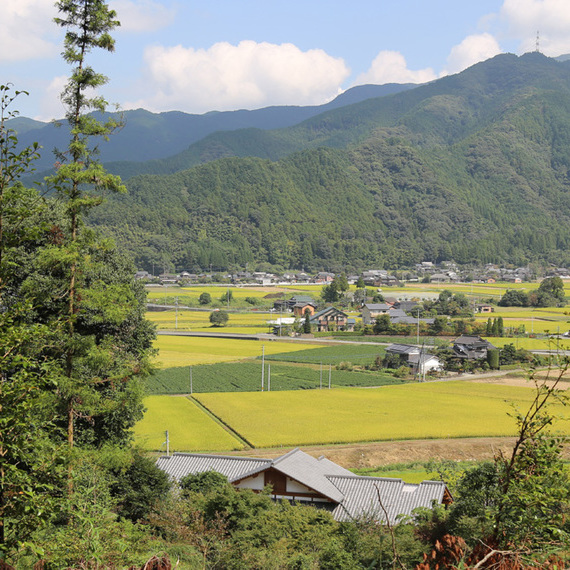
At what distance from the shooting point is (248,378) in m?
37.0

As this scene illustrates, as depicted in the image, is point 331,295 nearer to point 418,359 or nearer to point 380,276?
point 380,276

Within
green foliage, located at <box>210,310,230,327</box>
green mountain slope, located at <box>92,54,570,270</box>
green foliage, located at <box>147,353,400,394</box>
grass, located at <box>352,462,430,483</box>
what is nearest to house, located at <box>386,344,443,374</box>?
green foliage, located at <box>147,353,400,394</box>

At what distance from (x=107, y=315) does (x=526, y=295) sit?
2882 inches

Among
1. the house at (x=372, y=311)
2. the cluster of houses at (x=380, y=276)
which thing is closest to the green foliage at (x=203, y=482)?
the house at (x=372, y=311)

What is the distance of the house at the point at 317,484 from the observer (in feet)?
47.3

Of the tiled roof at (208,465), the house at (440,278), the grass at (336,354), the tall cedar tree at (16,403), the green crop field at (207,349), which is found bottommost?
the grass at (336,354)

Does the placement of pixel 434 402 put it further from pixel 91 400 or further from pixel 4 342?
pixel 4 342

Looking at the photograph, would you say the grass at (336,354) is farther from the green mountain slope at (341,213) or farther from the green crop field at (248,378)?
the green mountain slope at (341,213)

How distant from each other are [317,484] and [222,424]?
11.6 metres

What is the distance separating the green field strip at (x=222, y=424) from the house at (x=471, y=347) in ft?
68.4

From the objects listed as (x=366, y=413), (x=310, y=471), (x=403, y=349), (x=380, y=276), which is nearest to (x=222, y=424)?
(x=366, y=413)

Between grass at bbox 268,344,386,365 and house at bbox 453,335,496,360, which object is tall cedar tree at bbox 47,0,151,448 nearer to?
grass at bbox 268,344,386,365

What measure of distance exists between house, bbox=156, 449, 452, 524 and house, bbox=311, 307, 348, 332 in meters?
44.0

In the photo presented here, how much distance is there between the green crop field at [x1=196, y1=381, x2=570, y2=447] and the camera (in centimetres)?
2517
